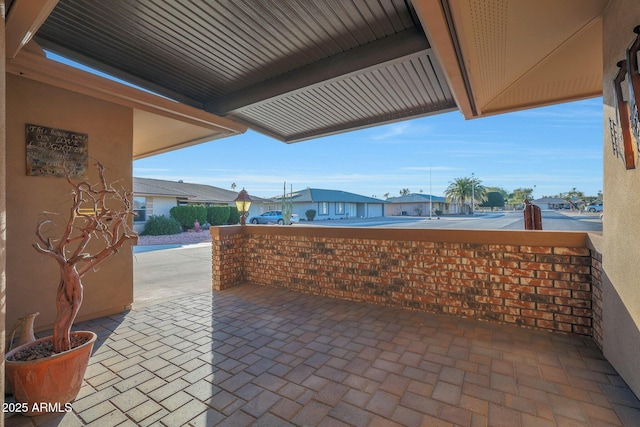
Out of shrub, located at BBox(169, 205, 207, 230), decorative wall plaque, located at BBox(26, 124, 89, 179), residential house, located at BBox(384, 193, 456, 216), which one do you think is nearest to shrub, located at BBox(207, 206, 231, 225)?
shrub, located at BBox(169, 205, 207, 230)

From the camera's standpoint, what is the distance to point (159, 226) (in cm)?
1647

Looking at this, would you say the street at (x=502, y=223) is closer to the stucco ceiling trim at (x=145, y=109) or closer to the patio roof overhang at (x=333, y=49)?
the patio roof overhang at (x=333, y=49)

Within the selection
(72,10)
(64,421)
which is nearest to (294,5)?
(72,10)

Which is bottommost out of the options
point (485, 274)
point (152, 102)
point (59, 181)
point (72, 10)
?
point (485, 274)

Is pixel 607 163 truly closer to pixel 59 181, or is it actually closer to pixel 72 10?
pixel 72 10

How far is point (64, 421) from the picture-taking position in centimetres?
190

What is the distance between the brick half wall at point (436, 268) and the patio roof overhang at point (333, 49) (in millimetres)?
1937

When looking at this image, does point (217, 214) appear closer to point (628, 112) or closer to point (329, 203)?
point (329, 203)

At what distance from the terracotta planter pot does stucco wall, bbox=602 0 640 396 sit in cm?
407

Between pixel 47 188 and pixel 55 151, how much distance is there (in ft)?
1.49

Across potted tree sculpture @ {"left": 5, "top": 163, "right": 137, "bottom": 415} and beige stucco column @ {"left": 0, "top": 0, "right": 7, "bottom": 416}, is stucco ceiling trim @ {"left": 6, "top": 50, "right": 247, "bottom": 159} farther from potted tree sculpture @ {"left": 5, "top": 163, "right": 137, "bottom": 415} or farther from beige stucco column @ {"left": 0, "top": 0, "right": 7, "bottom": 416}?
beige stucco column @ {"left": 0, "top": 0, "right": 7, "bottom": 416}

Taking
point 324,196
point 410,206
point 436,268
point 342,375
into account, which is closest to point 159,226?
point 436,268

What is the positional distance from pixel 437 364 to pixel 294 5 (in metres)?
3.61

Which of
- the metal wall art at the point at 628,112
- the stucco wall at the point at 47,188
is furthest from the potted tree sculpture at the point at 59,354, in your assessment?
the metal wall art at the point at 628,112
